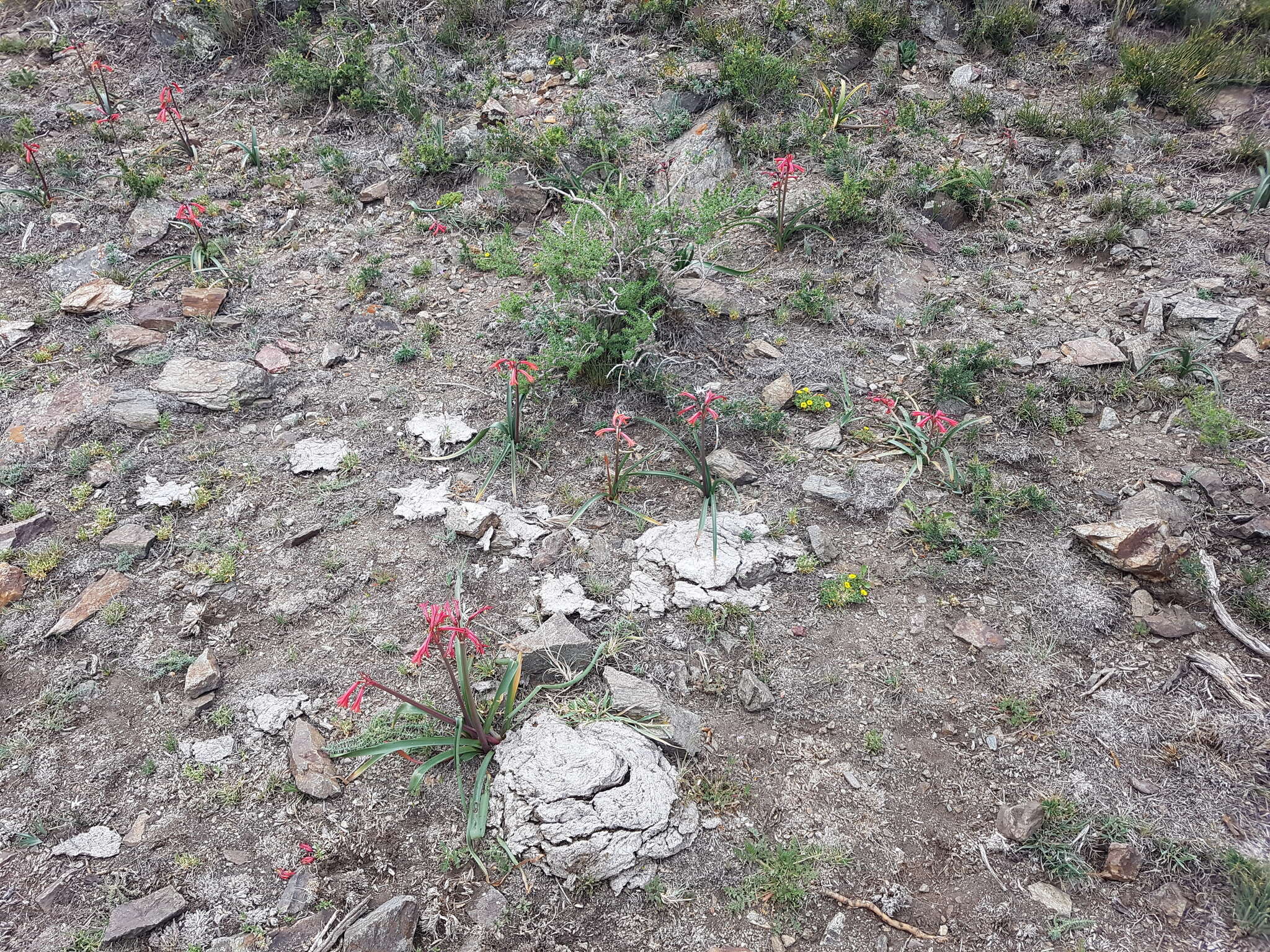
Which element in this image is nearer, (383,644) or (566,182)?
(383,644)

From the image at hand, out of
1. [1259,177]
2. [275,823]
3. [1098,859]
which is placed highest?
[1259,177]

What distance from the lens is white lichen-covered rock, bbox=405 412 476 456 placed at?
4.23 metres

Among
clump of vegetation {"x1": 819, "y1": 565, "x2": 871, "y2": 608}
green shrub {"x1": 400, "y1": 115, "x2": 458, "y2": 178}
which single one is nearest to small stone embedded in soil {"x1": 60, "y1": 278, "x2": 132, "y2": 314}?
green shrub {"x1": 400, "y1": 115, "x2": 458, "y2": 178}

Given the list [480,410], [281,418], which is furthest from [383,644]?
[281,418]

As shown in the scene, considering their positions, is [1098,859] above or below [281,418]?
below

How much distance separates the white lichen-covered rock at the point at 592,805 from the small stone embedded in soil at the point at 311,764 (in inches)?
26.6

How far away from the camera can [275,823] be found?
2793mm

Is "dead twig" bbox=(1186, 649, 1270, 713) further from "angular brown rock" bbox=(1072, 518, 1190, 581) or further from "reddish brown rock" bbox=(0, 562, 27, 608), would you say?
"reddish brown rock" bbox=(0, 562, 27, 608)

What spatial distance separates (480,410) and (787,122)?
378 cm

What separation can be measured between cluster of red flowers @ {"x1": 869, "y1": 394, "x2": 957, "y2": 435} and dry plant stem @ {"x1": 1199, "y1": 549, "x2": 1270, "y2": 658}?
127cm

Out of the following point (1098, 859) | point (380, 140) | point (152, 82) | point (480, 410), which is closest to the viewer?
point (1098, 859)

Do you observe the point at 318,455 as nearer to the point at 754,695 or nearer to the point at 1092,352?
the point at 754,695

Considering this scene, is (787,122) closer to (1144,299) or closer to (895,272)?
(895,272)

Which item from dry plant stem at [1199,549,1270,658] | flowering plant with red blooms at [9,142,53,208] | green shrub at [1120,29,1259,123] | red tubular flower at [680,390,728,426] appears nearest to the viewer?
dry plant stem at [1199,549,1270,658]
